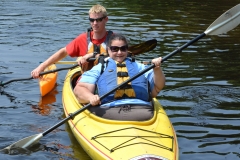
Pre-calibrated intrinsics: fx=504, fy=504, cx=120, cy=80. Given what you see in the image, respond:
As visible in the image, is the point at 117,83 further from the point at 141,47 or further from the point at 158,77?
the point at 141,47

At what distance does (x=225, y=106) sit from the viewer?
7.43 meters

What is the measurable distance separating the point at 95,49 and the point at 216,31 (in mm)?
1690

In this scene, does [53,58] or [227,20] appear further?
[53,58]

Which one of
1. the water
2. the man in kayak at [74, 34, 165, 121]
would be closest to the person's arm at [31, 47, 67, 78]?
the water

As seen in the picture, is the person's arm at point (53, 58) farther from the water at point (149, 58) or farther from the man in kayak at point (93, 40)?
the water at point (149, 58)

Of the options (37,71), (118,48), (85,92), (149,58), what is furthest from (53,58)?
(149,58)

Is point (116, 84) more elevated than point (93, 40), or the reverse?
point (93, 40)

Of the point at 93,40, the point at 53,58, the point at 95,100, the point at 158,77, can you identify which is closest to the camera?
the point at 95,100

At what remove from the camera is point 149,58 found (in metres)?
10.3

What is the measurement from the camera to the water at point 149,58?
625 centimetres

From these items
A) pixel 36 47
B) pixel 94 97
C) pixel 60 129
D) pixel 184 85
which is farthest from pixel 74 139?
pixel 36 47

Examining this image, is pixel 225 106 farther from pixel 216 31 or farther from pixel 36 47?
pixel 36 47

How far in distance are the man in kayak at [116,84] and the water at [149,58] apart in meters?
0.66

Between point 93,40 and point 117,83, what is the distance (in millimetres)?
1484
